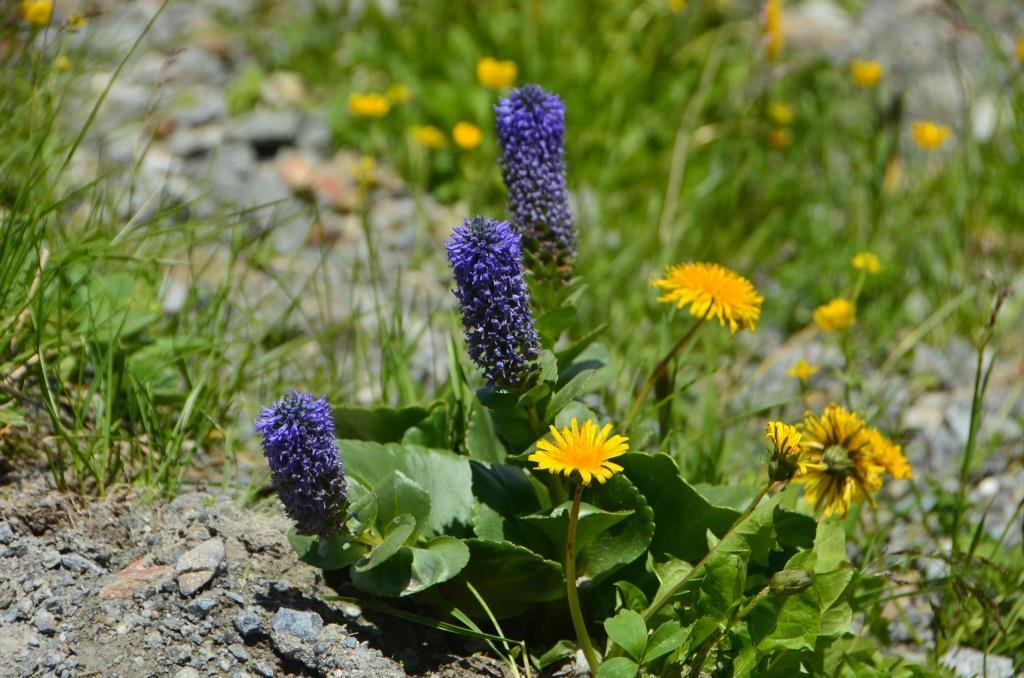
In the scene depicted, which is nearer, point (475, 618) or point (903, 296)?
point (475, 618)

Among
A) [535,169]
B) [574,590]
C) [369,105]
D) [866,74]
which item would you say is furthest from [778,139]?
[574,590]

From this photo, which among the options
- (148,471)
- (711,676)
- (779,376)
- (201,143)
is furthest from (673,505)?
(201,143)

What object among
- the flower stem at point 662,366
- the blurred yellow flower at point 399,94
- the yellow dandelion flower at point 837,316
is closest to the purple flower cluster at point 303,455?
the flower stem at point 662,366

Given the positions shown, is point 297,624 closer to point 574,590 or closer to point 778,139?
point 574,590

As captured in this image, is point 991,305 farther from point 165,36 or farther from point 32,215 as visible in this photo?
point 165,36

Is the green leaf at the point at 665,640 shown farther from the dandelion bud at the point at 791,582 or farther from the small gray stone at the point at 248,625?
the small gray stone at the point at 248,625
